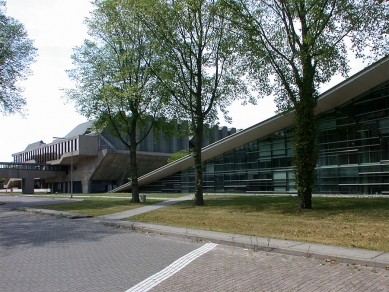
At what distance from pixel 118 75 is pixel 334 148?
1759cm

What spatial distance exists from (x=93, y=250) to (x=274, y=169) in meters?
26.7

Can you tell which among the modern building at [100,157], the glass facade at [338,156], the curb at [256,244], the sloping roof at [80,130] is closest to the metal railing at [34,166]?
the modern building at [100,157]

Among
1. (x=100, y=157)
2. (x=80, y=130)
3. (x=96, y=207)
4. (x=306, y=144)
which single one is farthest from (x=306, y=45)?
(x=80, y=130)

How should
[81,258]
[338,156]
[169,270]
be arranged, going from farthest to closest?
[338,156] < [81,258] < [169,270]

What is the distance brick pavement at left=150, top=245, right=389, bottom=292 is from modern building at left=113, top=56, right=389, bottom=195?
58.9ft

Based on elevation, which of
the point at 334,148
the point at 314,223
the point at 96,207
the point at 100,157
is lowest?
the point at 96,207

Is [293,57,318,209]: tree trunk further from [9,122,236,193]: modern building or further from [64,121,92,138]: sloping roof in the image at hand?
[64,121,92,138]: sloping roof

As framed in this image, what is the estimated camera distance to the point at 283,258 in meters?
8.88

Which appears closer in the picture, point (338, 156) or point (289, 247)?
point (289, 247)

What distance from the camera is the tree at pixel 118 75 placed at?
25.9 m

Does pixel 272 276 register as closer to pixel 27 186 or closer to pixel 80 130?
pixel 27 186

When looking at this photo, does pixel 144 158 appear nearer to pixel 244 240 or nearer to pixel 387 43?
pixel 387 43

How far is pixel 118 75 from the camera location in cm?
2552

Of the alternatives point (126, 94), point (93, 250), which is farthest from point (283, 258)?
point (126, 94)
